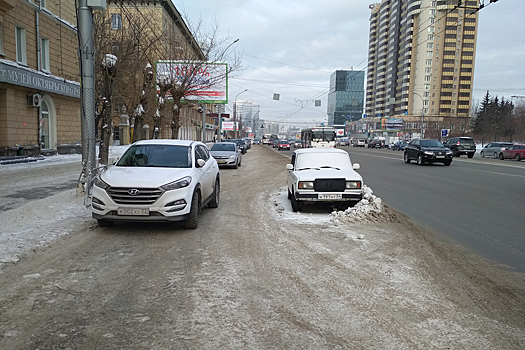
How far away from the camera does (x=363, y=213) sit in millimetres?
7953

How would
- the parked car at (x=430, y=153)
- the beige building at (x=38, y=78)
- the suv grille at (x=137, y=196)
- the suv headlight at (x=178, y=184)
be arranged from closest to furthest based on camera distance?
the suv grille at (x=137, y=196) < the suv headlight at (x=178, y=184) < the beige building at (x=38, y=78) < the parked car at (x=430, y=153)

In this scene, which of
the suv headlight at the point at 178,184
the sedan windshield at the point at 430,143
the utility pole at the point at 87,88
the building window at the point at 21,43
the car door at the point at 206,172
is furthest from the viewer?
the sedan windshield at the point at 430,143

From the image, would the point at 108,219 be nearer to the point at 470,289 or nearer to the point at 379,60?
the point at 470,289

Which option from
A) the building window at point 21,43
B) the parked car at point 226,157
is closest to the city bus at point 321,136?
the parked car at point 226,157

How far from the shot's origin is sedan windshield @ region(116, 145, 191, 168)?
24.5 ft

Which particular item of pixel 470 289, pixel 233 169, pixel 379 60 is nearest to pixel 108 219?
pixel 470 289

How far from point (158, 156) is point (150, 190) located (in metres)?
1.57

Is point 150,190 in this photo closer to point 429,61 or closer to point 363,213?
point 363,213

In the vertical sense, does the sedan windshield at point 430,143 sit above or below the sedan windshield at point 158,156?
above

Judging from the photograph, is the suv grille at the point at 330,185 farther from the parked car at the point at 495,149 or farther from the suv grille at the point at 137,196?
the parked car at the point at 495,149

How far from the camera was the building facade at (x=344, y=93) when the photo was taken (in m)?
→ 60.9

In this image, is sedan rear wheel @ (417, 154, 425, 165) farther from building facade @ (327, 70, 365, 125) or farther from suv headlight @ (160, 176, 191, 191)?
building facade @ (327, 70, 365, 125)

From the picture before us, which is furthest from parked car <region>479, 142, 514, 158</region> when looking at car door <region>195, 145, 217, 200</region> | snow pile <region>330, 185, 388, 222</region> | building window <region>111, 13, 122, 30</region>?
car door <region>195, 145, 217, 200</region>

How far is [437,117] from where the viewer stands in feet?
376
